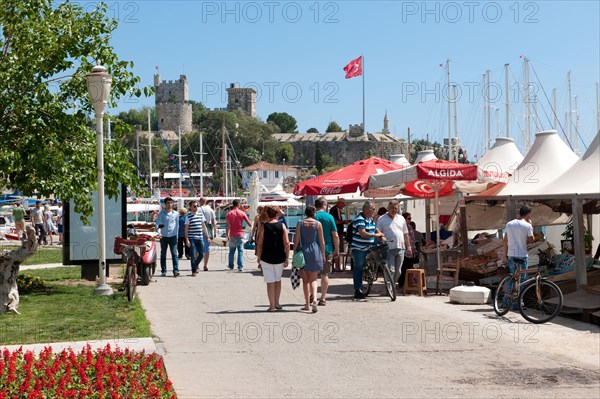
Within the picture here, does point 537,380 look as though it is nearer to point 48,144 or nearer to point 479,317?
point 479,317

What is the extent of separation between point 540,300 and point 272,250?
13.4 ft

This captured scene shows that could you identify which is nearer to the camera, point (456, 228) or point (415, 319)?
point (415, 319)

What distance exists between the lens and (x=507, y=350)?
10539 mm

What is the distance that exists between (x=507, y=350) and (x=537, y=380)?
1746mm

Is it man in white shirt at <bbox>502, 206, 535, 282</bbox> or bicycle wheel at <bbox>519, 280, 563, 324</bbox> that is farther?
man in white shirt at <bbox>502, 206, 535, 282</bbox>

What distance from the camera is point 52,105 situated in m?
15.7

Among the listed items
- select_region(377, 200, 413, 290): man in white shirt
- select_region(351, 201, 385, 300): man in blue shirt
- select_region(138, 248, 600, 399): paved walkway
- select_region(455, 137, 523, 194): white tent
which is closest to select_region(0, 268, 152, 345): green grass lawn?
select_region(138, 248, 600, 399): paved walkway

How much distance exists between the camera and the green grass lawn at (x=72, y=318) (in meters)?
11.2

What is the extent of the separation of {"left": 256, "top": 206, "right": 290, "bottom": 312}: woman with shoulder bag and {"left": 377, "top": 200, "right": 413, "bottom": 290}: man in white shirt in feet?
9.01

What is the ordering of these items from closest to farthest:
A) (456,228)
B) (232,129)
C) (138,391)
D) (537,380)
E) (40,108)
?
(138,391) < (537,380) < (40,108) < (456,228) < (232,129)

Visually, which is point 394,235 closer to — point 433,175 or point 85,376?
point 433,175

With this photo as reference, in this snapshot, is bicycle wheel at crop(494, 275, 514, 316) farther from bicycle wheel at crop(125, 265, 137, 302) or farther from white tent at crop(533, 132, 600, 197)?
bicycle wheel at crop(125, 265, 137, 302)

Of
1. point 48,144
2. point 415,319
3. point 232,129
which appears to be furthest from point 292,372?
point 232,129

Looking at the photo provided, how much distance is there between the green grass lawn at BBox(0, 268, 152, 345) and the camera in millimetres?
11188
